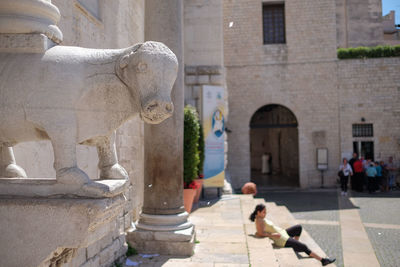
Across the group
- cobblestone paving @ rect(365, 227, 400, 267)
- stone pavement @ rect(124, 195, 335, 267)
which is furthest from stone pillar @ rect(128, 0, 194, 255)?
cobblestone paving @ rect(365, 227, 400, 267)

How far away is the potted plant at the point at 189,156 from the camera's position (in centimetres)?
657

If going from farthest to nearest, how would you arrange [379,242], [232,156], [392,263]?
[232,156] → [379,242] → [392,263]

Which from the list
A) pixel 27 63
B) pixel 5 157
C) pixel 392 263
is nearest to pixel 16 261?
pixel 5 157

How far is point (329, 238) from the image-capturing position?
6.29 meters

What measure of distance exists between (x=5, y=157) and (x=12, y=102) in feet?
1.40

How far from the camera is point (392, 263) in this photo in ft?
16.2

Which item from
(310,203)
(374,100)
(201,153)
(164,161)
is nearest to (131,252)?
(164,161)

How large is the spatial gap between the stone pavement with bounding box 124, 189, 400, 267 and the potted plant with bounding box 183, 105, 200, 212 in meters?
0.51

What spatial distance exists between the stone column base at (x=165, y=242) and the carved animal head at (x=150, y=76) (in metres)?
2.92

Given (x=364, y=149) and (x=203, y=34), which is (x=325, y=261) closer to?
(x=203, y=34)

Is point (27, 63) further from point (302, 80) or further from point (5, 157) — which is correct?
point (302, 80)

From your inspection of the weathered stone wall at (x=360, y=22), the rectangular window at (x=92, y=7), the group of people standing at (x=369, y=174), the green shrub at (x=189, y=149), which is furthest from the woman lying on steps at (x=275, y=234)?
the weathered stone wall at (x=360, y=22)

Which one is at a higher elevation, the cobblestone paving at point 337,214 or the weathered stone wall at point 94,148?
the weathered stone wall at point 94,148

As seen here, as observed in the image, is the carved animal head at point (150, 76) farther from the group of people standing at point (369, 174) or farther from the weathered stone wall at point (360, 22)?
the weathered stone wall at point (360, 22)
